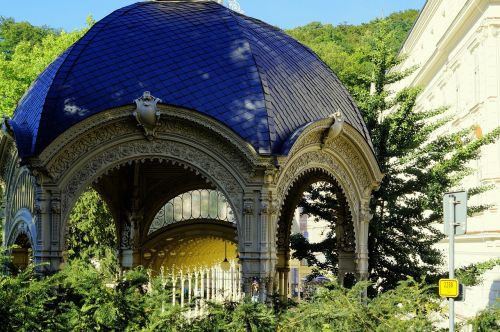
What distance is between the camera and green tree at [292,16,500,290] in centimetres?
2209

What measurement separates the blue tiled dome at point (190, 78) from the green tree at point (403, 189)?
441 centimetres

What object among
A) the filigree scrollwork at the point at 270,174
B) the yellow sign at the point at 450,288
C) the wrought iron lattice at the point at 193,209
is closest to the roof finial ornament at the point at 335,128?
the filigree scrollwork at the point at 270,174

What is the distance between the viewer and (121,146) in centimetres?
1580

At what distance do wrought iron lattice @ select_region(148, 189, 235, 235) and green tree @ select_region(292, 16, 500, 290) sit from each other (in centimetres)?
262

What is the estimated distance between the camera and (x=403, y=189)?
22.2 meters

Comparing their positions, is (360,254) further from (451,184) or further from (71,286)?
(71,286)

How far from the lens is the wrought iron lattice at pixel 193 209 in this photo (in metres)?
21.0

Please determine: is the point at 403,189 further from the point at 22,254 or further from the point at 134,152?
the point at 22,254

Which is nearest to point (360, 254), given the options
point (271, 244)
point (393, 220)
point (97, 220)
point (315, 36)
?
point (271, 244)

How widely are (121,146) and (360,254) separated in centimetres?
513

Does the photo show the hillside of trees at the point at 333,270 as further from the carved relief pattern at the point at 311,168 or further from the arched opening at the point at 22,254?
the carved relief pattern at the point at 311,168

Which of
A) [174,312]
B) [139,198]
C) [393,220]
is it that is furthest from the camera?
[393,220]

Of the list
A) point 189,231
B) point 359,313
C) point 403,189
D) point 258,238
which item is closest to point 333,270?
point 403,189

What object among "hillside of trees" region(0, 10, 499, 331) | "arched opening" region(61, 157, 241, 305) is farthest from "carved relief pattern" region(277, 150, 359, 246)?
"arched opening" region(61, 157, 241, 305)
